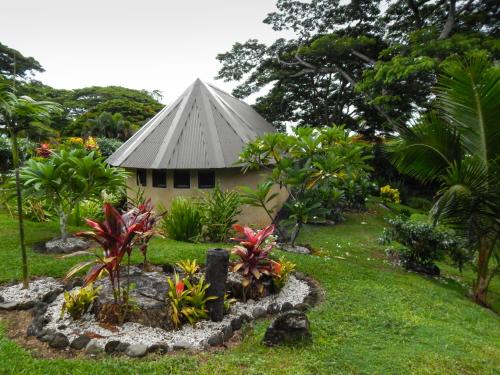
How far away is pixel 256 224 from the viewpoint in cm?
1221

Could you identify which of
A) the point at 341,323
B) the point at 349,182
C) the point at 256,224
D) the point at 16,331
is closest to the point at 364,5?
the point at 349,182

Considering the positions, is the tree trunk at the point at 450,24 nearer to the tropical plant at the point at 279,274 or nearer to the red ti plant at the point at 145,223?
the tropical plant at the point at 279,274

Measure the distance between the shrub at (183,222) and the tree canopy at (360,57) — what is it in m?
7.12

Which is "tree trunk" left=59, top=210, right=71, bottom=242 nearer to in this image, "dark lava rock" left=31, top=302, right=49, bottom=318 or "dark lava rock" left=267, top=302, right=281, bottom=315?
"dark lava rock" left=31, top=302, right=49, bottom=318

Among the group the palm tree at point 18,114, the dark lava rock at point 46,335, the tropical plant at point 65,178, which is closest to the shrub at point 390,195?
the tropical plant at point 65,178

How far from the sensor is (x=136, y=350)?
3.74 metres

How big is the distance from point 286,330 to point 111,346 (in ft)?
6.16

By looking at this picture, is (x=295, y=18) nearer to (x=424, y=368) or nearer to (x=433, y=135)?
(x=433, y=135)

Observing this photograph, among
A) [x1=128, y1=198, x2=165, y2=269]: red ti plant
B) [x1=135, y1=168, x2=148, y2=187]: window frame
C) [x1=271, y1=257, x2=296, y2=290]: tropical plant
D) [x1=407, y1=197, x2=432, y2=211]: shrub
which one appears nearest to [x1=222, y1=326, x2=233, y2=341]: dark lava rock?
[x1=271, y1=257, x2=296, y2=290]: tropical plant

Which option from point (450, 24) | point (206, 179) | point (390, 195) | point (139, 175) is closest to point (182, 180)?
point (206, 179)

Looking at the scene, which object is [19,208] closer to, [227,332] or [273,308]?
[227,332]

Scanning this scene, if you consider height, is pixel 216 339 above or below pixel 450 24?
below

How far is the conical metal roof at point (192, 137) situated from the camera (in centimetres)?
1118

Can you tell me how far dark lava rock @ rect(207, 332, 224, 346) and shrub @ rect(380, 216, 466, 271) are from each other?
5275 millimetres
